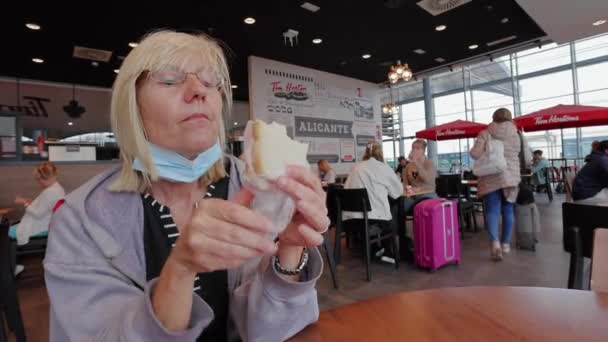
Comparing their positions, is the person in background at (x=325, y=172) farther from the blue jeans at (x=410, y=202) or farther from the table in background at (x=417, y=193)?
the table in background at (x=417, y=193)

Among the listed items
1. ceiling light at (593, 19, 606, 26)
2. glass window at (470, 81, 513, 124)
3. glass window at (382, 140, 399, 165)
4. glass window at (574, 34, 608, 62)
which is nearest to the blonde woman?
ceiling light at (593, 19, 606, 26)

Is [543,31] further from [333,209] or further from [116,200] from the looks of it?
[116,200]

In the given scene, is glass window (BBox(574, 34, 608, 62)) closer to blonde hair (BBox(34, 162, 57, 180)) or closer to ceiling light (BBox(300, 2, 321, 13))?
ceiling light (BBox(300, 2, 321, 13))

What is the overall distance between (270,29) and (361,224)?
13.2 ft

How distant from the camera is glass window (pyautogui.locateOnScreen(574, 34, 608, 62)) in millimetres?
9414

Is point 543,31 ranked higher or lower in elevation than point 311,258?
higher

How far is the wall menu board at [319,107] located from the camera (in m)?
7.14

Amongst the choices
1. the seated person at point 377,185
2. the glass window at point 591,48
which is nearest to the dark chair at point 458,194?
the seated person at point 377,185

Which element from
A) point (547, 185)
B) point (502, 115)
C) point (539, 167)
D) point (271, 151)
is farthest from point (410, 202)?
point (539, 167)

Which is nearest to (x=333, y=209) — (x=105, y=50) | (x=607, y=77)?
(x=105, y=50)

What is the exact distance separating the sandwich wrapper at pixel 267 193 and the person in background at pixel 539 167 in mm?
11215

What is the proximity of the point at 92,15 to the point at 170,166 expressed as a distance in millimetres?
5429

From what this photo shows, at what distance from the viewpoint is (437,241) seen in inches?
138

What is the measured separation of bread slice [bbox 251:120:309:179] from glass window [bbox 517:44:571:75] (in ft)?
40.2
